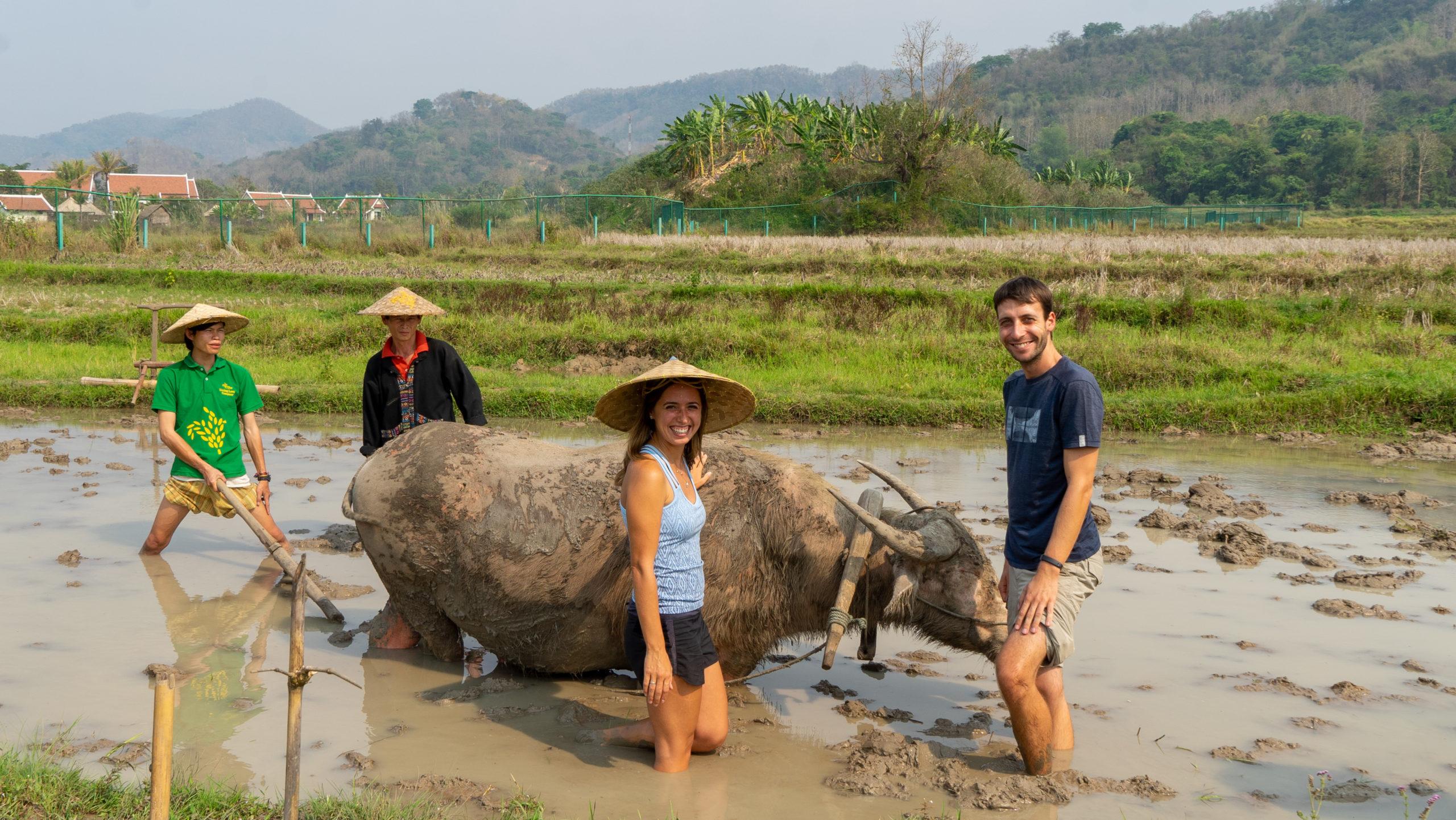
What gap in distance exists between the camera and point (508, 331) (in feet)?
42.2

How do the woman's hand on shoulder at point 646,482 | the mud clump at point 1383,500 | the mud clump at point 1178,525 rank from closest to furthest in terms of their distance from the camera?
1. the woman's hand on shoulder at point 646,482
2. the mud clump at point 1178,525
3. the mud clump at point 1383,500

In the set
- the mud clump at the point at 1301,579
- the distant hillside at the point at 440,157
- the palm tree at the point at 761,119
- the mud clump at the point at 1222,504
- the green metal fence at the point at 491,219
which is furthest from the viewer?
the distant hillside at the point at 440,157

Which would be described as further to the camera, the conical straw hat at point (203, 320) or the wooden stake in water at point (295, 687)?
the conical straw hat at point (203, 320)

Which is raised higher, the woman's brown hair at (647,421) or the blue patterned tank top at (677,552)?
the woman's brown hair at (647,421)

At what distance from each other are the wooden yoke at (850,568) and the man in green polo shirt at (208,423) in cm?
323

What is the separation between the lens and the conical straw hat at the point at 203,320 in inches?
212

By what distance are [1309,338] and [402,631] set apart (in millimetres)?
11374

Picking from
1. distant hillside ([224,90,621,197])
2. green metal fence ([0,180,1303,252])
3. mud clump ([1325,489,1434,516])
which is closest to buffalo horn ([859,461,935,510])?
mud clump ([1325,489,1434,516])

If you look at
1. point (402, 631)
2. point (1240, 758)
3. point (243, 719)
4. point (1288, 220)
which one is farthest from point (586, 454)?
point (1288, 220)

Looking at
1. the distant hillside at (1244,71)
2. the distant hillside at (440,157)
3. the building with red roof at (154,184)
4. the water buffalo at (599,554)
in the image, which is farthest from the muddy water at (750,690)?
the distant hillside at (440,157)

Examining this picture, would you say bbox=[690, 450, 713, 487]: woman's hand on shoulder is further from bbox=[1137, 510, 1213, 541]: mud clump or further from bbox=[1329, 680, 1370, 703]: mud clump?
bbox=[1137, 510, 1213, 541]: mud clump

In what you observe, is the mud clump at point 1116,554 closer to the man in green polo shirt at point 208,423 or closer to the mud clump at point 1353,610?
the mud clump at point 1353,610

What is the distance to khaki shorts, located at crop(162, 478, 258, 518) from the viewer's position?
5691 millimetres

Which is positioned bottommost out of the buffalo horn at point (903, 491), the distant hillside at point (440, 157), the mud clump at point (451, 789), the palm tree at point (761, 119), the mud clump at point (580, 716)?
the mud clump at point (580, 716)
